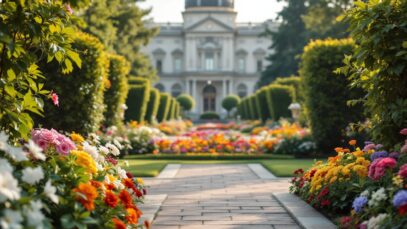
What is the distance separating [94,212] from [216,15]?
237ft

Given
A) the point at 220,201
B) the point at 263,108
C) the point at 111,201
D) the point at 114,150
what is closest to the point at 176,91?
the point at 263,108

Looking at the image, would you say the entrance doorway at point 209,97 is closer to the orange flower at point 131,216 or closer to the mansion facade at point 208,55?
the mansion facade at point 208,55

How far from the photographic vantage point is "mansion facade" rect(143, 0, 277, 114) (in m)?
72.9

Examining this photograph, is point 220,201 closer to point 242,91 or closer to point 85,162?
point 85,162

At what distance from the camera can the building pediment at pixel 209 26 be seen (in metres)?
72.2

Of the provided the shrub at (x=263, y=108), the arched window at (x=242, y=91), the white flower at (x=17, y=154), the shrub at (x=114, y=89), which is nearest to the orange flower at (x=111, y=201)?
the white flower at (x=17, y=154)

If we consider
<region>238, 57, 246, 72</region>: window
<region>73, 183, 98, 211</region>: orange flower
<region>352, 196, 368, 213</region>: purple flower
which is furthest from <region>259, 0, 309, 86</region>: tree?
<region>73, 183, 98, 211</region>: orange flower

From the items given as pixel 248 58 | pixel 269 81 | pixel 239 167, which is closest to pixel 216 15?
pixel 248 58

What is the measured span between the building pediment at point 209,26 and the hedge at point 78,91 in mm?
61060

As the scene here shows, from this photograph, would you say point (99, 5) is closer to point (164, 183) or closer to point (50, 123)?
point (50, 123)

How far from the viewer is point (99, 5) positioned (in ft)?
80.2

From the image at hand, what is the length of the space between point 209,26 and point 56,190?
229ft

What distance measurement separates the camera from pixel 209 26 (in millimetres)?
72750

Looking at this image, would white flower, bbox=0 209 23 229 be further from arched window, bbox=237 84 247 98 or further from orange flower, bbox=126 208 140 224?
arched window, bbox=237 84 247 98
